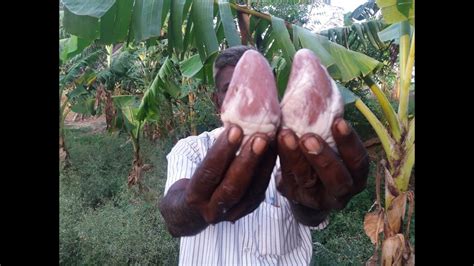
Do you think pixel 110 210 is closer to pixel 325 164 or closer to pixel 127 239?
pixel 127 239

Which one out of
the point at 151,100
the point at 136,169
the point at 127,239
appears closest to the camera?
the point at 151,100

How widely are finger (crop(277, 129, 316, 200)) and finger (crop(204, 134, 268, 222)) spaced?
22mm

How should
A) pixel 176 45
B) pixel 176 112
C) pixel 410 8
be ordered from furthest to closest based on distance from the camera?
pixel 176 112, pixel 410 8, pixel 176 45

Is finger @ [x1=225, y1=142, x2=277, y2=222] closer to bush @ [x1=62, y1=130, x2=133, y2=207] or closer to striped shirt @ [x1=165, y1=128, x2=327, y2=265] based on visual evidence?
striped shirt @ [x1=165, y1=128, x2=327, y2=265]

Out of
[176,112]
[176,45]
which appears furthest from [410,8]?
[176,112]

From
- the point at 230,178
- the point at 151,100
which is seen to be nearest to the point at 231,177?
the point at 230,178

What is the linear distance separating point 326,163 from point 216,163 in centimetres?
13

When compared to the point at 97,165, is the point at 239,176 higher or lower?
higher

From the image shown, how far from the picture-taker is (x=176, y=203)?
0.68 m

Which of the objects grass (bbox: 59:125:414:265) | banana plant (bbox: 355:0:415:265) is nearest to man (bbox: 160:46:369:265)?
banana plant (bbox: 355:0:415:265)

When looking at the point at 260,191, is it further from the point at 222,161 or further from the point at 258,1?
the point at 258,1

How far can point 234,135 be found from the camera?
1.79 ft
